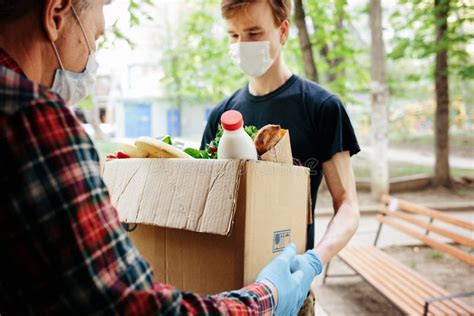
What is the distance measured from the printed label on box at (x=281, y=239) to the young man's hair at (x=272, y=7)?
1063mm

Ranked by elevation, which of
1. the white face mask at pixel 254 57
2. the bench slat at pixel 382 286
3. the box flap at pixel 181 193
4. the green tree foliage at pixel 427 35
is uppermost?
the green tree foliage at pixel 427 35

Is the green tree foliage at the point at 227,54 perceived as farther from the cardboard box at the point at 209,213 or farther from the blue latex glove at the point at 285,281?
the blue latex glove at the point at 285,281

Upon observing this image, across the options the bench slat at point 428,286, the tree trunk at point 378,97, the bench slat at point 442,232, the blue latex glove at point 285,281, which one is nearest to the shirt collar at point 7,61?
the blue latex glove at point 285,281

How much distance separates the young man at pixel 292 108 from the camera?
1.77 meters

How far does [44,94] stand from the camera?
78cm

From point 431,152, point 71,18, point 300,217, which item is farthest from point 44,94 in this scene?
point 431,152

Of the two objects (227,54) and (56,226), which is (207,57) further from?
(56,226)

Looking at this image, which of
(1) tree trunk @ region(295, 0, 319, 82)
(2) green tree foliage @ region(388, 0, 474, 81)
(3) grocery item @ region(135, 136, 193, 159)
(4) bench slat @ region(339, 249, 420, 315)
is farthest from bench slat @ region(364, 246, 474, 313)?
(2) green tree foliage @ region(388, 0, 474, 81)

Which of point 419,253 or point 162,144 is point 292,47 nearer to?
point 419,253

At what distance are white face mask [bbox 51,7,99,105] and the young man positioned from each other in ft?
3.00

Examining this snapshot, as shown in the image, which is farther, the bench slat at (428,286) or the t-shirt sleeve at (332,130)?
the bench slat at (428,286)

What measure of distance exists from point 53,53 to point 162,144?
0.45 m

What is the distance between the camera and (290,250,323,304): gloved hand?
1.37m

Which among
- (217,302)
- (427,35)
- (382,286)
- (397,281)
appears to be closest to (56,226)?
(217,302)
